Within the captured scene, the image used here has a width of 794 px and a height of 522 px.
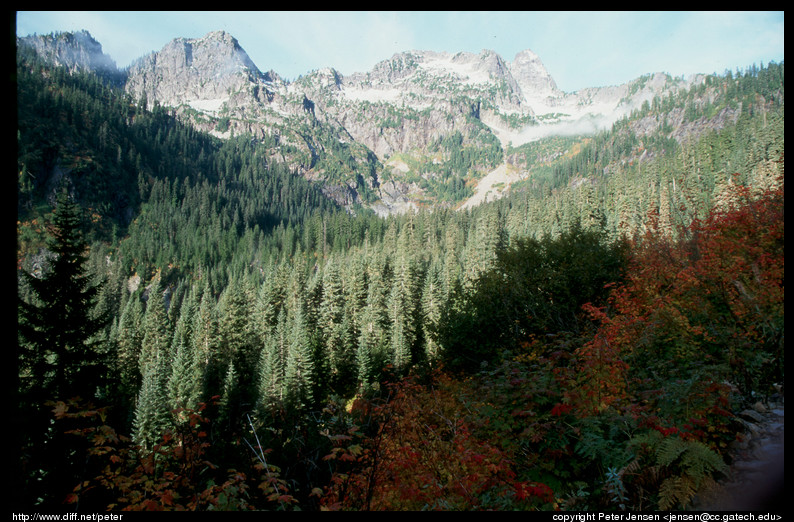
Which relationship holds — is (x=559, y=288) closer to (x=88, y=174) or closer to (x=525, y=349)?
(x=525, y=349)

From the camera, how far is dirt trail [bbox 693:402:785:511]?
9.77 feet

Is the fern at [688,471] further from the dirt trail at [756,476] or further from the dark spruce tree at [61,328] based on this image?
the dark spruce tree at [61,328]

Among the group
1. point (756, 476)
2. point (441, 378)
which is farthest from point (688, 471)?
point (441, 378)

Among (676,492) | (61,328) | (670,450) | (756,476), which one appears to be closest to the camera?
(756,476)

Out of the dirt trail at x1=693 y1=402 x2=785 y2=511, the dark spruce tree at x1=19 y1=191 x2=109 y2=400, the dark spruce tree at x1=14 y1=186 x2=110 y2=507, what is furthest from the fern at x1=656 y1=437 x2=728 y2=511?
the dark spruce tree at x1=19 y1=191 x2=109 y2=400

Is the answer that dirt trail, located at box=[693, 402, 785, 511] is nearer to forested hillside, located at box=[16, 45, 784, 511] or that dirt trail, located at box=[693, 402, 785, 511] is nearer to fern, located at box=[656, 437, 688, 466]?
forested hillside, located at box=[16, 45, 784, 511]

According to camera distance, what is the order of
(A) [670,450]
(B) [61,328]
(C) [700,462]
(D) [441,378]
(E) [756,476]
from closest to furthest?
(E) [756,476], (C) [700,462], (A) [670,450], (B) [61,328], (D) [441,378]

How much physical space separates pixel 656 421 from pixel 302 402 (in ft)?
92.9

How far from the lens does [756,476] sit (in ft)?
12.4

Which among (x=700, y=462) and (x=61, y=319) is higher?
(x=61, y=319)

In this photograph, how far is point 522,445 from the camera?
23.2 ft

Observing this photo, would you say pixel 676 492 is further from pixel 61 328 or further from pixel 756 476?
pixel 61 328

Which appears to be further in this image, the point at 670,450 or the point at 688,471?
the point at 670,450

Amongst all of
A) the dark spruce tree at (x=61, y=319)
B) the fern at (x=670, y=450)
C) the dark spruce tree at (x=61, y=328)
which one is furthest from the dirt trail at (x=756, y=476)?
the dark spruce tree at (x=61, y=319)
